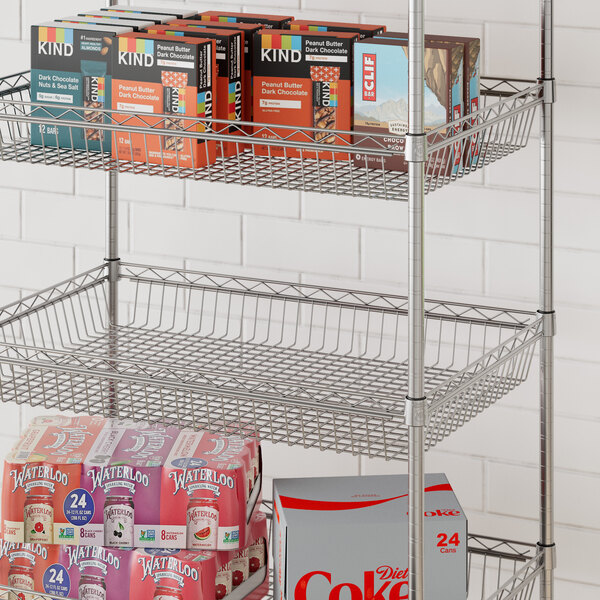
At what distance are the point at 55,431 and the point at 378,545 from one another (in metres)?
0.69

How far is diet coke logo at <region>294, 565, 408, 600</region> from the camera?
79.1 inches

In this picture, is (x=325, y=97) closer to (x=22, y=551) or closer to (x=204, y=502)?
(x=204, y=502)

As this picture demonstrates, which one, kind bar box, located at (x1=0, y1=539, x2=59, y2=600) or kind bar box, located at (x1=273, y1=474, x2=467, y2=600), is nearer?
kind bar box, located at (x1=273, y1=474, x2=467, y2=600)

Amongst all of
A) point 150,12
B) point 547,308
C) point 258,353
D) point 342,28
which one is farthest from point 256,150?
point 547,308

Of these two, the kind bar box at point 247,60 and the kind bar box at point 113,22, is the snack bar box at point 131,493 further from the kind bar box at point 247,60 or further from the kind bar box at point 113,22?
the kind bar box at point 113,22

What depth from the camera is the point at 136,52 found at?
198cm

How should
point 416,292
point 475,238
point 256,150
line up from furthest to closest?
1. point 475,238
2. point 256,150
3. point 416,292

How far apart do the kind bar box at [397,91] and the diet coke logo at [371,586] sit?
67cm

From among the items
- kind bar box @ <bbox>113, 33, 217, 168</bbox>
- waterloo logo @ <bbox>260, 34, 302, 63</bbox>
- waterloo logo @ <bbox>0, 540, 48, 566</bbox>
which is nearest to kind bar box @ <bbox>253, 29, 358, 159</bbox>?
waterloo logo @ <bbox>260, 34, 302, 63</bbox>

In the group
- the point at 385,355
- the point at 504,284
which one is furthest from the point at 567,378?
the point at 385,355

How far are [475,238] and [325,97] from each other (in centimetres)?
55

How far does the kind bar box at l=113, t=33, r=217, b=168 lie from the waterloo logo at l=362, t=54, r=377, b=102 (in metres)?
0.25

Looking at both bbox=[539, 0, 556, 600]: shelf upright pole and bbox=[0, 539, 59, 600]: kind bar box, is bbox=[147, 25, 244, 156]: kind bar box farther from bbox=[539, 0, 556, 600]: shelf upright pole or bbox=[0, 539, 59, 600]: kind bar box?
bbox=[0, 539, 59, 600]: kind bar box

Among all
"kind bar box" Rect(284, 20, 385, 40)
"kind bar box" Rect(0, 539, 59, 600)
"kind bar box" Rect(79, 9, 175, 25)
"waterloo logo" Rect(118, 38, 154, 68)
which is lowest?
"kind bar box" Rect(0, 539, 59, 600)
